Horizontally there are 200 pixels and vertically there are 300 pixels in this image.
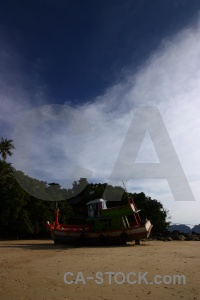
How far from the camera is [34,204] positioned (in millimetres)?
36000

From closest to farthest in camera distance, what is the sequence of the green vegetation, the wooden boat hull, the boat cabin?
1. the wooden boat hull
2. the boat cabin
3. the green vegetation

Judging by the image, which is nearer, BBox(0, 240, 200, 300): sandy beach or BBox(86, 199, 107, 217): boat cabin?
BBox(0, 240, 200, 300): sandy beach

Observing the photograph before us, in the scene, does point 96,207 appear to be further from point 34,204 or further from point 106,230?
point 34,204

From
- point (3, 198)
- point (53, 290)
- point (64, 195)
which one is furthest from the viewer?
point (64, 195)

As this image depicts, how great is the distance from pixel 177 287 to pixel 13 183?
105 ft

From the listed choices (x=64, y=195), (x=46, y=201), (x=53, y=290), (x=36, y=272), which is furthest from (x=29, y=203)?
(x=53, y=290)

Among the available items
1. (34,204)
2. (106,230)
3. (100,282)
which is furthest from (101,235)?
(100,282)

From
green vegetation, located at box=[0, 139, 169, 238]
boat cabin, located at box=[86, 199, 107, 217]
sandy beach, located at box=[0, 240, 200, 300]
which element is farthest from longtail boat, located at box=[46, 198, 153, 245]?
sandy beach, located at box=[0, 240, 200, 300]

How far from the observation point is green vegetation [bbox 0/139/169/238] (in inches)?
1302

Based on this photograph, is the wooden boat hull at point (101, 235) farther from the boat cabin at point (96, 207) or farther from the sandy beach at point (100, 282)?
the sandy beach at point (100, 282)

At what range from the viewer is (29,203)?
36000 millimetres

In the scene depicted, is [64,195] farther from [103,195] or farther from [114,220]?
[114,220]

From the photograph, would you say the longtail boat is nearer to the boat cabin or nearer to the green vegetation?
the boat cabin

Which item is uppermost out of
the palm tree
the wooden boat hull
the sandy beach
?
the palm tree
